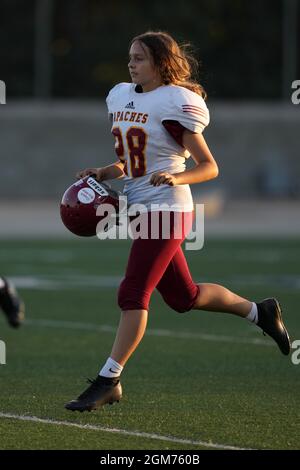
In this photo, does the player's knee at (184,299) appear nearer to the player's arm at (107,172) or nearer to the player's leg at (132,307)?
the player's leg at (132,307)

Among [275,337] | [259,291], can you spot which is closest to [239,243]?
[259,291]

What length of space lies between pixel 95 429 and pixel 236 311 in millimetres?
1288

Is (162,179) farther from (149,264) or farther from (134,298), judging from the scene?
(134,298)

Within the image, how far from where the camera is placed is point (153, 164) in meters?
5.99

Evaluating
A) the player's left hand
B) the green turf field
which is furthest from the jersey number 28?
the green turf field

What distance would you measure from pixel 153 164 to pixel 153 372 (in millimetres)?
1774

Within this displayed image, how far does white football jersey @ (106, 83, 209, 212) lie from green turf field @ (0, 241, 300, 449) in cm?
108

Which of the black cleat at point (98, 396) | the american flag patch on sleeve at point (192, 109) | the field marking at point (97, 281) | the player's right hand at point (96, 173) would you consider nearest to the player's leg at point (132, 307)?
the black cleat at point (98, 396)

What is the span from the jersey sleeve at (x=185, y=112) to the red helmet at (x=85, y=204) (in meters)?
0.50

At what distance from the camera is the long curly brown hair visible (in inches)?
237

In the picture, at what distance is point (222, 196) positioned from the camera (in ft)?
80.3

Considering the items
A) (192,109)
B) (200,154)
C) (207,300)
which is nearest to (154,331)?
(207,300)

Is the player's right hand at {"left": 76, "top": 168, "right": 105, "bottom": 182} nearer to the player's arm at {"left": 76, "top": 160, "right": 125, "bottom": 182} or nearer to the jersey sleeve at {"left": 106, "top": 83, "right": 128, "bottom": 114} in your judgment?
the player's arm at {"left": 76, "top": 160, "right": 125, "bottom": 182}
